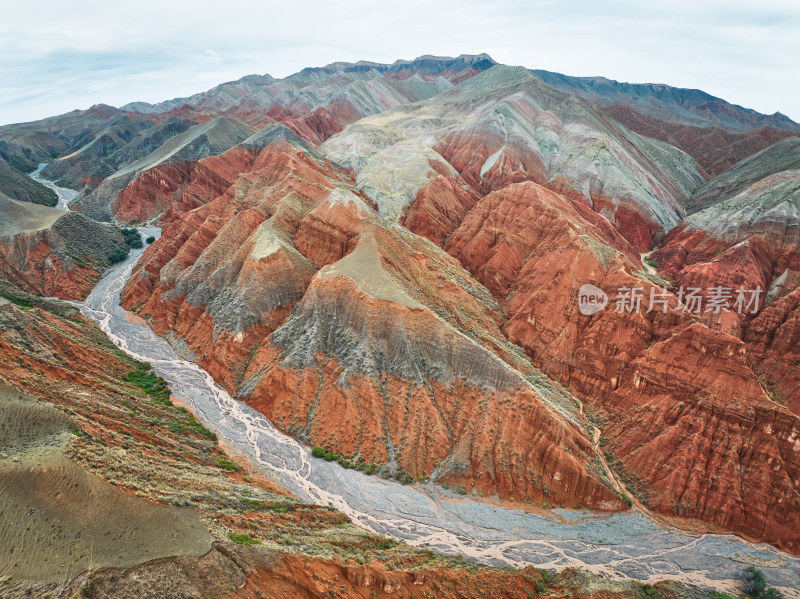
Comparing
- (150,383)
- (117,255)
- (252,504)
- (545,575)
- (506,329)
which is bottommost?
(545,575)

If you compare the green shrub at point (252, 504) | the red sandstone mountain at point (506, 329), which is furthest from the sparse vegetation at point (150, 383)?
the green shrub at point (252, 504)

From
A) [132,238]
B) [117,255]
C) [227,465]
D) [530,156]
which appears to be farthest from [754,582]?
[132,238]

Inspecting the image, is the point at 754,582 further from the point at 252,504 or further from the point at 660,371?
the point at 252,504

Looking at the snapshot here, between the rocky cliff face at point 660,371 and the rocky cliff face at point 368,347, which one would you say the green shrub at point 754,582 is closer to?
the rocky cliff face at point 660,371

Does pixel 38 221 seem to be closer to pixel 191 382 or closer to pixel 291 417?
pixel 191 382

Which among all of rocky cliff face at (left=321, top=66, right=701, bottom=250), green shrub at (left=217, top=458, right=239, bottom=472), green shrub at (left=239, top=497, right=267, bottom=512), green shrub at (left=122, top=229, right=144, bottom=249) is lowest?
green shrub at (left=217, top=458, right=239, bottom=472)

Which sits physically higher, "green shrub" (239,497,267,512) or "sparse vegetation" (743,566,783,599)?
"green shrub" (239,497,267,512)

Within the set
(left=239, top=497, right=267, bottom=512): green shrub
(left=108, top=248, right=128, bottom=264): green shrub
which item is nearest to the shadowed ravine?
(left=239, top=497, right=267, bottom=512): green shrub

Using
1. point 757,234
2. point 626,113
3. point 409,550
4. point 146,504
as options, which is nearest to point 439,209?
point 757,234

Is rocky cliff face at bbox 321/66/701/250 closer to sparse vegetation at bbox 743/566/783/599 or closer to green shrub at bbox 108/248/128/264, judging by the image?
green shrub at bbox 108/248/128/264

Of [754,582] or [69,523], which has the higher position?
[69,523]
